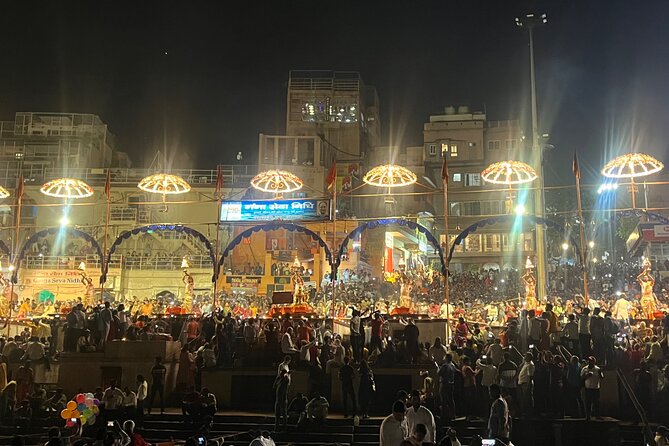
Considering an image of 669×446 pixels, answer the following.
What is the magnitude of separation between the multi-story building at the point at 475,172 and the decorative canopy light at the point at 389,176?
25.0 m

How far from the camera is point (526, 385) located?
14.2m

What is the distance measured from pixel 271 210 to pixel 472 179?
21408 millimetres

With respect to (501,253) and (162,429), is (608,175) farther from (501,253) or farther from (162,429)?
(501,253)

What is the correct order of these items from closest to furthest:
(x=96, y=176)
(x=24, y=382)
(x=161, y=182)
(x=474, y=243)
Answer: (x=24, y=382) → (x=161, y=182) → (x=96, y=176) → (x=474, y=243)

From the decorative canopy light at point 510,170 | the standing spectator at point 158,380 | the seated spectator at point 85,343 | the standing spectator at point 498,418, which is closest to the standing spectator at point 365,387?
the standing spectator at point 498,418

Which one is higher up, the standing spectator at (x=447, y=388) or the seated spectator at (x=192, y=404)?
the standing spectator at (x=447, y=388)

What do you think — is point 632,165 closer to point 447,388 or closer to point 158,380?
point 447,388

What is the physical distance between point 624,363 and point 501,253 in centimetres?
3457

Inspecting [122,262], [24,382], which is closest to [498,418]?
[24,382]

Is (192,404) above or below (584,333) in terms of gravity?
below

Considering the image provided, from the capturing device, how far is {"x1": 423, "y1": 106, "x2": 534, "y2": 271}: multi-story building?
50.3 meters

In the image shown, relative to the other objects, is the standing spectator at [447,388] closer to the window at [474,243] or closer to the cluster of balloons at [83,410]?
the cluster of balloons at [83,410]

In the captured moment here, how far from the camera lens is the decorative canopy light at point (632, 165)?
2214cm

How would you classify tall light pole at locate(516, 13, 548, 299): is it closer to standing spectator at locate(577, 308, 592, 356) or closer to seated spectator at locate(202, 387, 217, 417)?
standing spectator at locate(577, 308, 592, 356)
